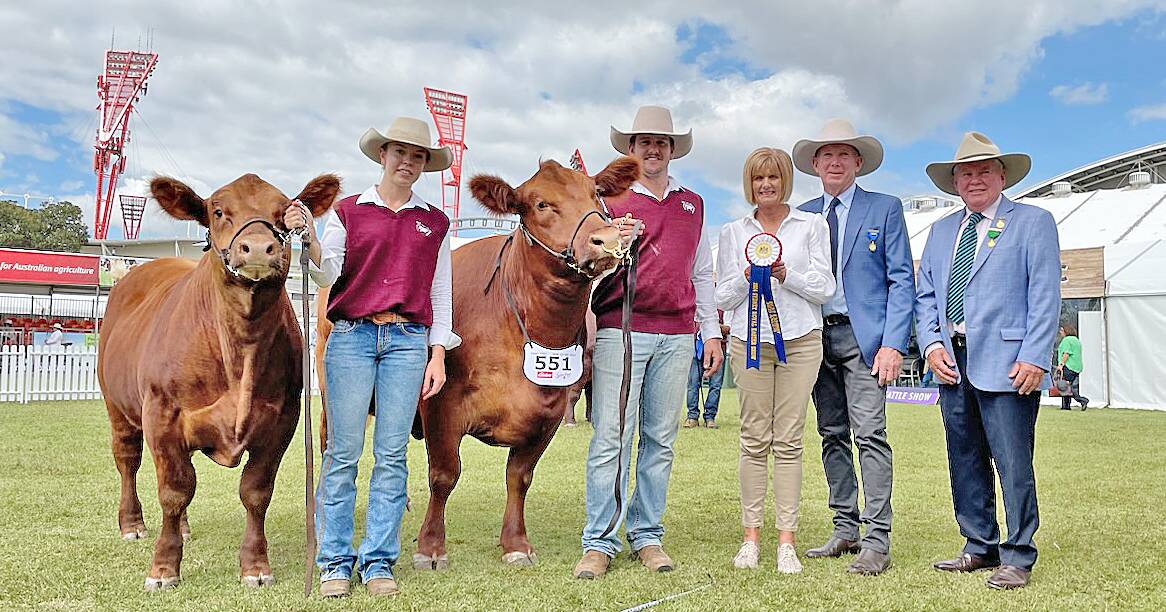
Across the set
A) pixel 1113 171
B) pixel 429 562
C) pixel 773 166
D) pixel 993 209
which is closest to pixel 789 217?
pixel 773 166

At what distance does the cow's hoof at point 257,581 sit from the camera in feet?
13.7

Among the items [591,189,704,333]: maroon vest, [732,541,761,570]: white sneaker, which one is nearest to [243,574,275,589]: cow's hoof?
[591,189,704,333]: maroon vest

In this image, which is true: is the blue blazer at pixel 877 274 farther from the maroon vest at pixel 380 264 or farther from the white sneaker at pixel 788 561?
the maroon vest at pixel 380 264

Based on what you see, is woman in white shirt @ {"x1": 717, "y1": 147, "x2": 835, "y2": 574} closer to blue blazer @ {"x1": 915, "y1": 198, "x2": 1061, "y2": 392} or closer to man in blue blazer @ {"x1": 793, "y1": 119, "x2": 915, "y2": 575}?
man in blue blazer @ {"x1": 793, "y1": 119, "x2": 915, "y2": 575}

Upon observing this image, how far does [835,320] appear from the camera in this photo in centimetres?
481

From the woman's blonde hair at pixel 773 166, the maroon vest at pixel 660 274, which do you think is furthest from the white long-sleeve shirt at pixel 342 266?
the woman's blonde hair at pixel 773 166

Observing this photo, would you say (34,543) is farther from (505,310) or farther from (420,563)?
(505,310)

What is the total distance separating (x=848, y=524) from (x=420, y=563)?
96.4 inches

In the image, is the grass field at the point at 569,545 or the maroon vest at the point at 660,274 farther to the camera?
the maroon vest at the point at 660,274

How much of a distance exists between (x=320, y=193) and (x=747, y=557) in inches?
115

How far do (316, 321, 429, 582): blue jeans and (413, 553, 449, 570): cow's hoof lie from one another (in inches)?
17.5

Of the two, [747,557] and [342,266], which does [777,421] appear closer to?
[747,557]

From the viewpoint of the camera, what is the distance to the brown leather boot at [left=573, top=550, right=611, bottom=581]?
4.33 m

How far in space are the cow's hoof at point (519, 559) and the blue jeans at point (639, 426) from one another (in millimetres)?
368
